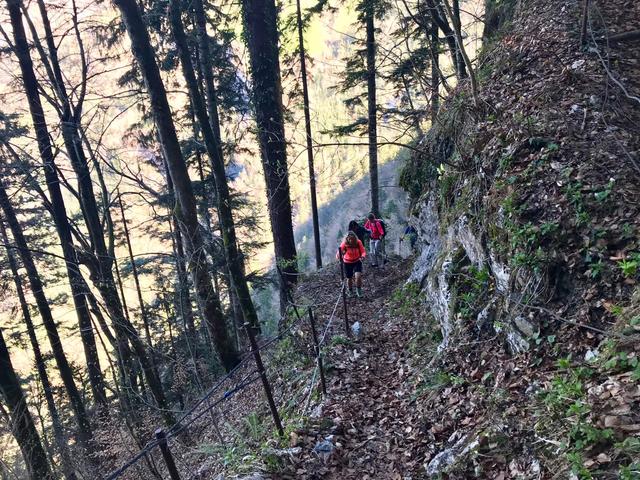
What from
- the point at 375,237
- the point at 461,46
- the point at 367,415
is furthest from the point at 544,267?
the point at 375,237

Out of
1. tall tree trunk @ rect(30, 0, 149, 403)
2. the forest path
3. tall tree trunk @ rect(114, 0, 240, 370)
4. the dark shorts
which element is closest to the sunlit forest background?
tall tree trunk @ rect(30, 0, 149, 403)

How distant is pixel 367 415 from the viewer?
5.29m

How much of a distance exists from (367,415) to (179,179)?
5744 millimetres

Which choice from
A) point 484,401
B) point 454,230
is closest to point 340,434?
point 484,401

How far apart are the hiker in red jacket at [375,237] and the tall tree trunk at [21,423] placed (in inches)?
368

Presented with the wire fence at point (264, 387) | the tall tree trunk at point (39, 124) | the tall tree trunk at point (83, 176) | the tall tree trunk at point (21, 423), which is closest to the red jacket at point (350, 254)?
the wire fence at point (264, 387)

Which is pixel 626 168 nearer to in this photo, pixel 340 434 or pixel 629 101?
pixel 629 101

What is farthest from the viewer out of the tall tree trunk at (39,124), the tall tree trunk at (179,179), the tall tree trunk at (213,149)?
the tall tree trunk at (213,149)

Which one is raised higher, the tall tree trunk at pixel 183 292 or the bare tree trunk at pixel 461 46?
the bare tree trunk at pixel 461 46

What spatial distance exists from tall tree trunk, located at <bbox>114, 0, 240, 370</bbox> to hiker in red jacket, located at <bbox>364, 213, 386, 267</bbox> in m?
4.89

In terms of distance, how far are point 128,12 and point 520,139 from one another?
274 inches

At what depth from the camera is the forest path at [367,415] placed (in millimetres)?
4391

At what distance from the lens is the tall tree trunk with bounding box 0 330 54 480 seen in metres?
8.50

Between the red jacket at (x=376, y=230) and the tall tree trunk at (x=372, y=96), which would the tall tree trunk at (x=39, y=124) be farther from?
the tall tree trunk at (x=372, y=96)
